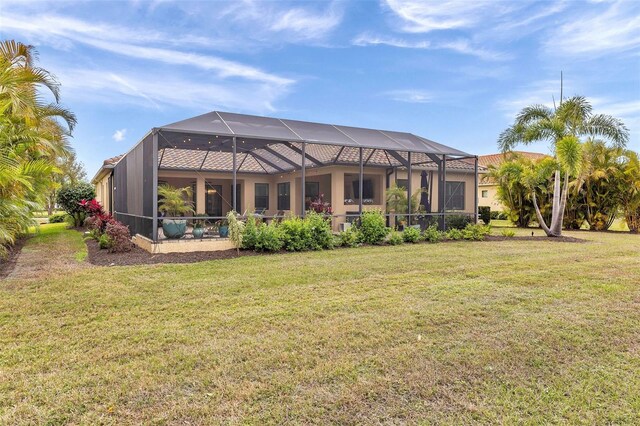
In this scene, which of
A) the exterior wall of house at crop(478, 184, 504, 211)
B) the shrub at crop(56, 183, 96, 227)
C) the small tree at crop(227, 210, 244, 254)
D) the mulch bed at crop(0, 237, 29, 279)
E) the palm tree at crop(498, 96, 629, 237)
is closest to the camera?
the mulch bed at crop(0, 237, 29, 279)

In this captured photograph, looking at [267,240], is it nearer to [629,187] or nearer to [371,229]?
[371,229]

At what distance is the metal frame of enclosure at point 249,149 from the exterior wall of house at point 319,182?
1.48ft

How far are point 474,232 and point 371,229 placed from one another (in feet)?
12.7

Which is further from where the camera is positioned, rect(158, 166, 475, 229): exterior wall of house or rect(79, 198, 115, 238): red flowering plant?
rect(158, 166, 475, 229): exterior wall of house

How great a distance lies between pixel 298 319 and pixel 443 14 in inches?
395

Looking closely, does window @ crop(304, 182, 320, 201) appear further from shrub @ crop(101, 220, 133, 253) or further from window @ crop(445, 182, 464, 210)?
shrub @ crop(101, 220, 133, 253)

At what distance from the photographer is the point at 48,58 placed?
41.0ft

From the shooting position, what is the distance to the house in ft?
32.4

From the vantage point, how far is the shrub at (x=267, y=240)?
9.20 m

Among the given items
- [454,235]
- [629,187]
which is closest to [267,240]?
[454,235]

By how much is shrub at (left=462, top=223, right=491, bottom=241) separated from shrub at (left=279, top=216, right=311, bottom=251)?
18.5 ft

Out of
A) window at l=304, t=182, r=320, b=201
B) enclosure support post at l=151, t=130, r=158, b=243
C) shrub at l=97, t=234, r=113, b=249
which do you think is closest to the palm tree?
window at l=304, t=182, r=320, b=201

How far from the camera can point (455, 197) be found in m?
15.9

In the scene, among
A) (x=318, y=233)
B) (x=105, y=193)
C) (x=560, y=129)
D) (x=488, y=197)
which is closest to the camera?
(x=318, y=233)
